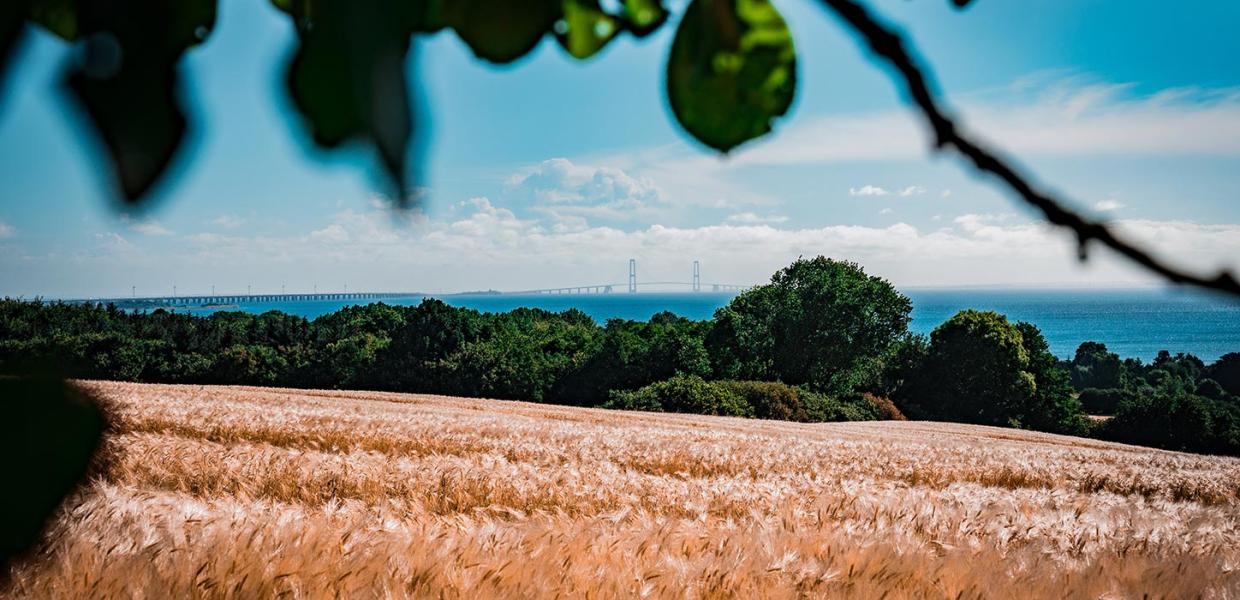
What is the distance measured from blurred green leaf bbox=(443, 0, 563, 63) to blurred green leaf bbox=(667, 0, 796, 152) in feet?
0.33

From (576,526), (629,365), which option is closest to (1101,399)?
(629,365)

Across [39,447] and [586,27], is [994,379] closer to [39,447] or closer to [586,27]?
[586,27]

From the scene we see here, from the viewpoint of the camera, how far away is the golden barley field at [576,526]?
328cm

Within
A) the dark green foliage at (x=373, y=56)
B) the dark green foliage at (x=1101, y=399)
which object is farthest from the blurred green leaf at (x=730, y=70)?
the dark green foliage at (x=1101, y=399)

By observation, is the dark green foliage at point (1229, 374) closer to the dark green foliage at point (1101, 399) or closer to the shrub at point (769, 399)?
the dark green foliage at point (1101, 399)

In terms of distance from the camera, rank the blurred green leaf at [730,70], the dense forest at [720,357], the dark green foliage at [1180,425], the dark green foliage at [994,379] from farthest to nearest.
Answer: the dark green foliage at [994,379]
the dense forest at [720,357]
the dark green foliage at [1180,425]
the blurred green leaf at [730,70]

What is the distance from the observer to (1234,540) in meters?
6.29

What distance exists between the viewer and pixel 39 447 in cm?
59

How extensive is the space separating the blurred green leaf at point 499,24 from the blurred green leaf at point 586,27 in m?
0.06

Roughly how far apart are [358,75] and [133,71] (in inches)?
7.3

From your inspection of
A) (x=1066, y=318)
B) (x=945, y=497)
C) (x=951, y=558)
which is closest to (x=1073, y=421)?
(x=945, y=497)

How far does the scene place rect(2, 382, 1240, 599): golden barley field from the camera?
328cm

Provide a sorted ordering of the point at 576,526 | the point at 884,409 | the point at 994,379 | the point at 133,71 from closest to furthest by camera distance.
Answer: the point at 133,71
the point at 576,526
the point at 884,409
the point at 994,379

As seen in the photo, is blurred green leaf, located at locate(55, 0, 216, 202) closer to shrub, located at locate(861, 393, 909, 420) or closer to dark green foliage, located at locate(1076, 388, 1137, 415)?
shrub, located at locate(861, 393, 909, 420)
